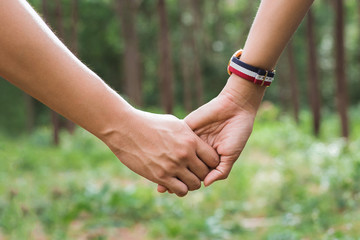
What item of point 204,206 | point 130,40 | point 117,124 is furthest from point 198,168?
point 130,40

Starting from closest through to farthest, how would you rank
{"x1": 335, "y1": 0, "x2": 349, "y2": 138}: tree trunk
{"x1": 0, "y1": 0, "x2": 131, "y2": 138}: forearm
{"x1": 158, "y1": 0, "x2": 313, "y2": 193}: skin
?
{"x1": 0, "y1": 0, "x2": 131, "y2": 138}: forearm → {"x1": 158, "y1": 0, "x2": 313, "y2": 193}: skin → {"x1": 335, "y1": 0, "x2": 349, "y2": 138}: tree trunk

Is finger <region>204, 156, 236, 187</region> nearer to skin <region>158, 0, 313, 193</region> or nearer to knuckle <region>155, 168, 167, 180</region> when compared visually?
skin <region>158, 0, 313, 193</region>

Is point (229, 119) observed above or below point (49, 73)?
below

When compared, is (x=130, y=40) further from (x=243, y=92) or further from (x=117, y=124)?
(x=117, y=124)

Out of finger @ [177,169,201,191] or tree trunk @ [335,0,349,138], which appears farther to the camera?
tree trunk @ [335,0,349,138]

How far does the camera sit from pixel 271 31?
196cm

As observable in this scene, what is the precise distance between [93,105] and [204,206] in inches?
136

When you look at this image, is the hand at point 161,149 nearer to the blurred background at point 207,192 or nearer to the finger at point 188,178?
the finger at point 188,178

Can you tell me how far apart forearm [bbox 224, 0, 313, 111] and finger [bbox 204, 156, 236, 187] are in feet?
1.06

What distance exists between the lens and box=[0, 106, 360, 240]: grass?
3.75 meters

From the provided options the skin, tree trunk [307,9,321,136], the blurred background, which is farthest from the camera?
tree trunk [307,9,321,136]

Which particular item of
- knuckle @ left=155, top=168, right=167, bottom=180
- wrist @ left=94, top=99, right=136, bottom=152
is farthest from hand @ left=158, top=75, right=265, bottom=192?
wrist @ left=94, top=99, right=136, bottom=152

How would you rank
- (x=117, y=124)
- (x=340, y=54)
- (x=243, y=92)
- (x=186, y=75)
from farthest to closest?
(x=186, y=75), (x=340, y=54), (x=243, y=92), (x=117, y=124)

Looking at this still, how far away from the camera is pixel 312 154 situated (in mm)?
6332
